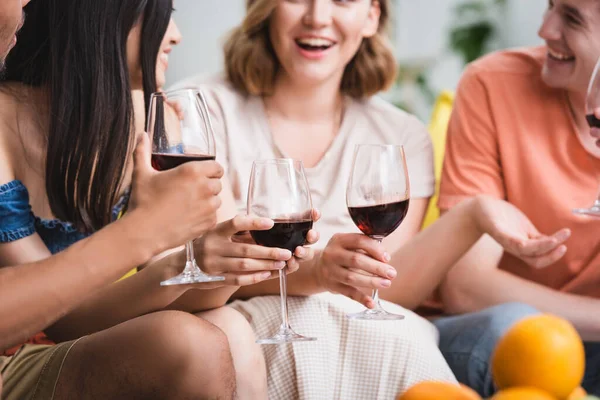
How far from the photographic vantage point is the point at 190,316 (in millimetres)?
1570

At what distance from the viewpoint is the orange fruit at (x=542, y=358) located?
2.84ft

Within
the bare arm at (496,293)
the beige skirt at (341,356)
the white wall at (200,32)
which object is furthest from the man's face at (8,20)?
the white wall at (200,32)

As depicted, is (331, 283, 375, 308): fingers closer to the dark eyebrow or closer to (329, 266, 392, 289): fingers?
(329, 266, 392, 289): fingers

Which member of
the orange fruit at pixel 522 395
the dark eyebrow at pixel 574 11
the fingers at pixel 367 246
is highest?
the dark eyebrow at pixel 574 11

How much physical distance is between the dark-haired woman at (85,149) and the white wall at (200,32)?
4250 mm

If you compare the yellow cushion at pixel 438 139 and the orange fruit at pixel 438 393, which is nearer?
the orange fruit at pixel 438 393

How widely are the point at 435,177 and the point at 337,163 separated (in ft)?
1.02

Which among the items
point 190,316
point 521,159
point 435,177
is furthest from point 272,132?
point 190,316

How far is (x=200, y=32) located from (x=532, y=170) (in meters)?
4.25

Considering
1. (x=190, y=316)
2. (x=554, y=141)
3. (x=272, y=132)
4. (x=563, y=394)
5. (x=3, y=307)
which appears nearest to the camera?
(x=563, y=394)

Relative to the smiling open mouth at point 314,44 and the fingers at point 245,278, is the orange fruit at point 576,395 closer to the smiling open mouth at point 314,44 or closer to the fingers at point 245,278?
the fingers at point 245,278

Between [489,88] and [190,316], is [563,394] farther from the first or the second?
[489,88]

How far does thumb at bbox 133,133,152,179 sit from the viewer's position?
1.33m

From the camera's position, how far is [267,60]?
249 centimetres
